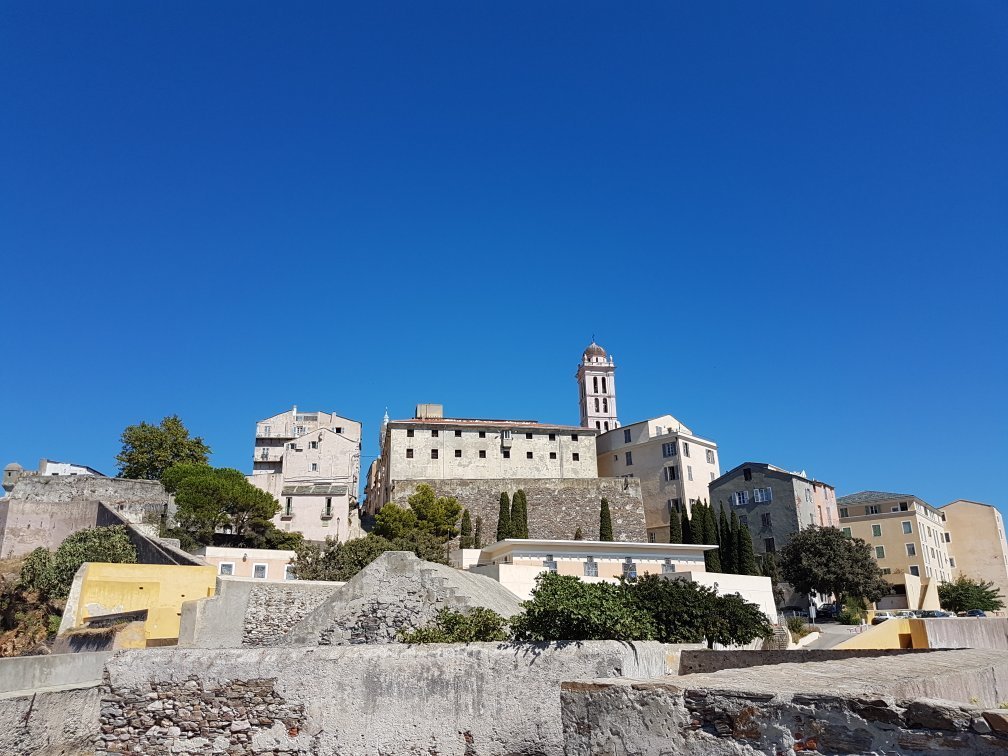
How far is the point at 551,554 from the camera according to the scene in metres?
37.3

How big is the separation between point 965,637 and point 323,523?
41.1 metres

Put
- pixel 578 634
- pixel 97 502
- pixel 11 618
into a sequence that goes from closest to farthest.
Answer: pixel 578 634 < pixel 11 618 < pixel 97 502

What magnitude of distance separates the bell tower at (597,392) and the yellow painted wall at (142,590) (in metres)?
74.6

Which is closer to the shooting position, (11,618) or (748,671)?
(748,671)

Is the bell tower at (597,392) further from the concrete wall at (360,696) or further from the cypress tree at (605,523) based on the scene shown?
the concrete wall at (360,696)

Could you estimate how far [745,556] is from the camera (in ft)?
171

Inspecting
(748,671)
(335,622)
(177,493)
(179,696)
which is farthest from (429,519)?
(748,671)

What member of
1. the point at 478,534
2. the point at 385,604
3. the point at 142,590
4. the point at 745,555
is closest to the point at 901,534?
the point at 745,555

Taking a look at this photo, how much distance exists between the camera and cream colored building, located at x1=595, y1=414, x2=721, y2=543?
6344 centimetres

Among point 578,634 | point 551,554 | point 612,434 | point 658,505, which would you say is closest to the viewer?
point 578,634

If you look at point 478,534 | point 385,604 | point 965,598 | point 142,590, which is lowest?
point 385,604

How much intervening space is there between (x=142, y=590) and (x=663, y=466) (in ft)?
160

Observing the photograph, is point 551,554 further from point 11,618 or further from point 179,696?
point 179,696

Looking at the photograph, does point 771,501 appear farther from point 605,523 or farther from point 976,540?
point 976,540
